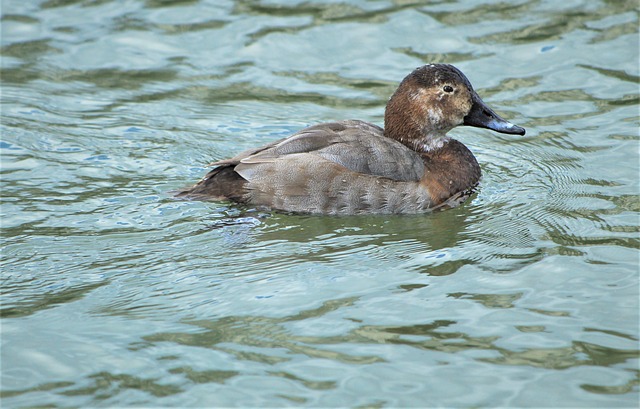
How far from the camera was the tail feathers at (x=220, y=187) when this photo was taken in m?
6.51

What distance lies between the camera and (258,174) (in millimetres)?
6469

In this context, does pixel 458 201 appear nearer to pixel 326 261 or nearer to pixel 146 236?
pixel 326 261

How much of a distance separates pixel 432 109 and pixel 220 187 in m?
1.68

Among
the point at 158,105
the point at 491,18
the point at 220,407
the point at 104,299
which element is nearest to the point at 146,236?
the point at 104,299

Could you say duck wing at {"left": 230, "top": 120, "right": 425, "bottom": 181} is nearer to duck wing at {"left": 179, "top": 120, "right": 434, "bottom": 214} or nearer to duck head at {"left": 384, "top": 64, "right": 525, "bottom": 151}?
duck wing at {"left": 179, "top": 120, "right": 434, "bottom": 214}

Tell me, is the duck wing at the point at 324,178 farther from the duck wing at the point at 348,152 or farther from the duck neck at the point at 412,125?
the duck neck at the point at 412,125

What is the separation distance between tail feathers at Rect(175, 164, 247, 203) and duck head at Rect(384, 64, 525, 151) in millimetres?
1240

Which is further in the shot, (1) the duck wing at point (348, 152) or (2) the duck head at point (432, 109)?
(2) the duck head at point (432, 109)

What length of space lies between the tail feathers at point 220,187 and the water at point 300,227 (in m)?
0.08

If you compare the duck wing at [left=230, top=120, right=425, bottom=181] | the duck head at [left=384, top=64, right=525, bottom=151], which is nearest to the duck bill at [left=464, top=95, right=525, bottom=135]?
the duck head at [left=384, top=64, right=525, bottom=151]

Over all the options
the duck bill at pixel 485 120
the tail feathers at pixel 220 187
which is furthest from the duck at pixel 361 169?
the duck bill at pixel 485 120

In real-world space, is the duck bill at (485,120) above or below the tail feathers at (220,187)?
above

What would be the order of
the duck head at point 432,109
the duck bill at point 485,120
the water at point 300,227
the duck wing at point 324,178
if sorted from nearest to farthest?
the water at point 300,227
the duck wing at point 324,178
the duck head at point 432,109
the duck bill at point 485,120

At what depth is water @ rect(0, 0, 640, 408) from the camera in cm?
454
